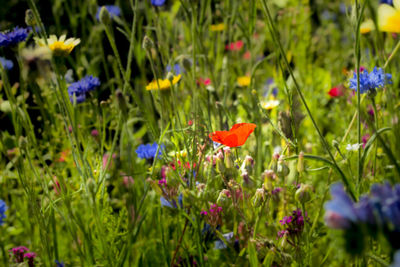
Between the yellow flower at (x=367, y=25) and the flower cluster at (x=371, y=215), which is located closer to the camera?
the flower cluster at (x=371, y=215)

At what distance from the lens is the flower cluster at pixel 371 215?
35cm

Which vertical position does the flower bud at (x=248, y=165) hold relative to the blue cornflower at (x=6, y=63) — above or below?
below

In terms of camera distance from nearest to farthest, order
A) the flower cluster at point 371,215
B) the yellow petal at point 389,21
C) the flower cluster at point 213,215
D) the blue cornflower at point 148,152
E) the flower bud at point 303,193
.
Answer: the flower cluster at point 371,215 → the yellow petal at point 389,21 → the flower bud at point 303,193 → the flower cluster at point 213,215 → the blue cornflower at point 148,152

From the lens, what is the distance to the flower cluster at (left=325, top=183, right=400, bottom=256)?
0.35m

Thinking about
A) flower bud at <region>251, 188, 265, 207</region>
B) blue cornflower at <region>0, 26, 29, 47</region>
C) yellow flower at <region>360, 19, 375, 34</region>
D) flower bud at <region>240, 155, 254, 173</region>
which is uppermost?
blue cornflower at <region>0, 26, 29, 47</region>

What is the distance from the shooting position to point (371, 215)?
1.14ft

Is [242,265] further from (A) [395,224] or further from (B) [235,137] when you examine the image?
(A) [395,224]

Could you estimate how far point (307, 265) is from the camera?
738 mm

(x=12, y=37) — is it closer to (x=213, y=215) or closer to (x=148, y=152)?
(x=148, y=152)

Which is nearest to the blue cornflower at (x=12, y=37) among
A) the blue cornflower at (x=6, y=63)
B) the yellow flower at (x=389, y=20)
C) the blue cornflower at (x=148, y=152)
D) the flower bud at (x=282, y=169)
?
the blue cornflower at (x=6, y=63)

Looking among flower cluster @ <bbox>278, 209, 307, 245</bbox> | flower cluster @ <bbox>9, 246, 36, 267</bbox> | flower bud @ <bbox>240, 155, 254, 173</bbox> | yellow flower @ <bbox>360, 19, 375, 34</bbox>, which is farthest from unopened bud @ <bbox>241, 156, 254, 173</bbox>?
flower cluster @ <bbox>9, 246, 36, 267</bbox>

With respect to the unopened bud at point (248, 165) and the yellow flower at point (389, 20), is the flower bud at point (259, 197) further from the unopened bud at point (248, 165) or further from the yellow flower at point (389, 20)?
the yellow flower at point (389, 20)

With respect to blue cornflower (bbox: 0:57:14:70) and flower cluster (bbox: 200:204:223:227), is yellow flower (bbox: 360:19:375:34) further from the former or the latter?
blue cornflower (bbox: 0:57:14:70)

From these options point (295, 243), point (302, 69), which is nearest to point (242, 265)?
point (295, 243)
